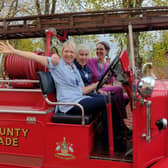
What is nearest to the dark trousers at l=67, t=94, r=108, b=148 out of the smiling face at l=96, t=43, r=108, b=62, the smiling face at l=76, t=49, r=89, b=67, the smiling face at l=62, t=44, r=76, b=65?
the smiling face at l=62, t=44, r=76, b=65

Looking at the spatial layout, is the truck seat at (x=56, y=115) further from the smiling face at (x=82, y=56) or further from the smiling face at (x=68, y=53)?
the smiling face at (x=82, y=56)

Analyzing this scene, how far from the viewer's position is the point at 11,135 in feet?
8.32

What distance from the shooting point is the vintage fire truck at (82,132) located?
2068mm

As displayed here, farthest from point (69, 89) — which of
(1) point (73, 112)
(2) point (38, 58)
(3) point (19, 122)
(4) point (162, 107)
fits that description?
(4) point (162, 107)

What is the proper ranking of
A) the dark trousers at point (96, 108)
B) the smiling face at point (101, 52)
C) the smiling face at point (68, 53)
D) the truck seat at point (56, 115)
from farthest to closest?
the smiling face at point (101, 52) < the smiling face at point (68, 53) < the dark trousers at point (96, 108) < the truck seat at point (56, 115)

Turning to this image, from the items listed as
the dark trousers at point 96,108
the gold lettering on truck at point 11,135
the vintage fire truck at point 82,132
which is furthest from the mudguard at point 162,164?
the gold lettering on truck at point 11,135

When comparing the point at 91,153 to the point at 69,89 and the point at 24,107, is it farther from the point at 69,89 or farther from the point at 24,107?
the point at 24,107

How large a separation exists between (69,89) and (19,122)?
0.67 metres

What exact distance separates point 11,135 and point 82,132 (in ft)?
2.79

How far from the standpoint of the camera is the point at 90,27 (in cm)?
243

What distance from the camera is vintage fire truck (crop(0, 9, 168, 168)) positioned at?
207cm

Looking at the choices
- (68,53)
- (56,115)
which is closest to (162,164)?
(56,115)

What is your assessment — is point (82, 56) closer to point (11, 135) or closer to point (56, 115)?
point (56, 115)

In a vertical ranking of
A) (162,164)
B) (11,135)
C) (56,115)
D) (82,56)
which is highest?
(82,56)
